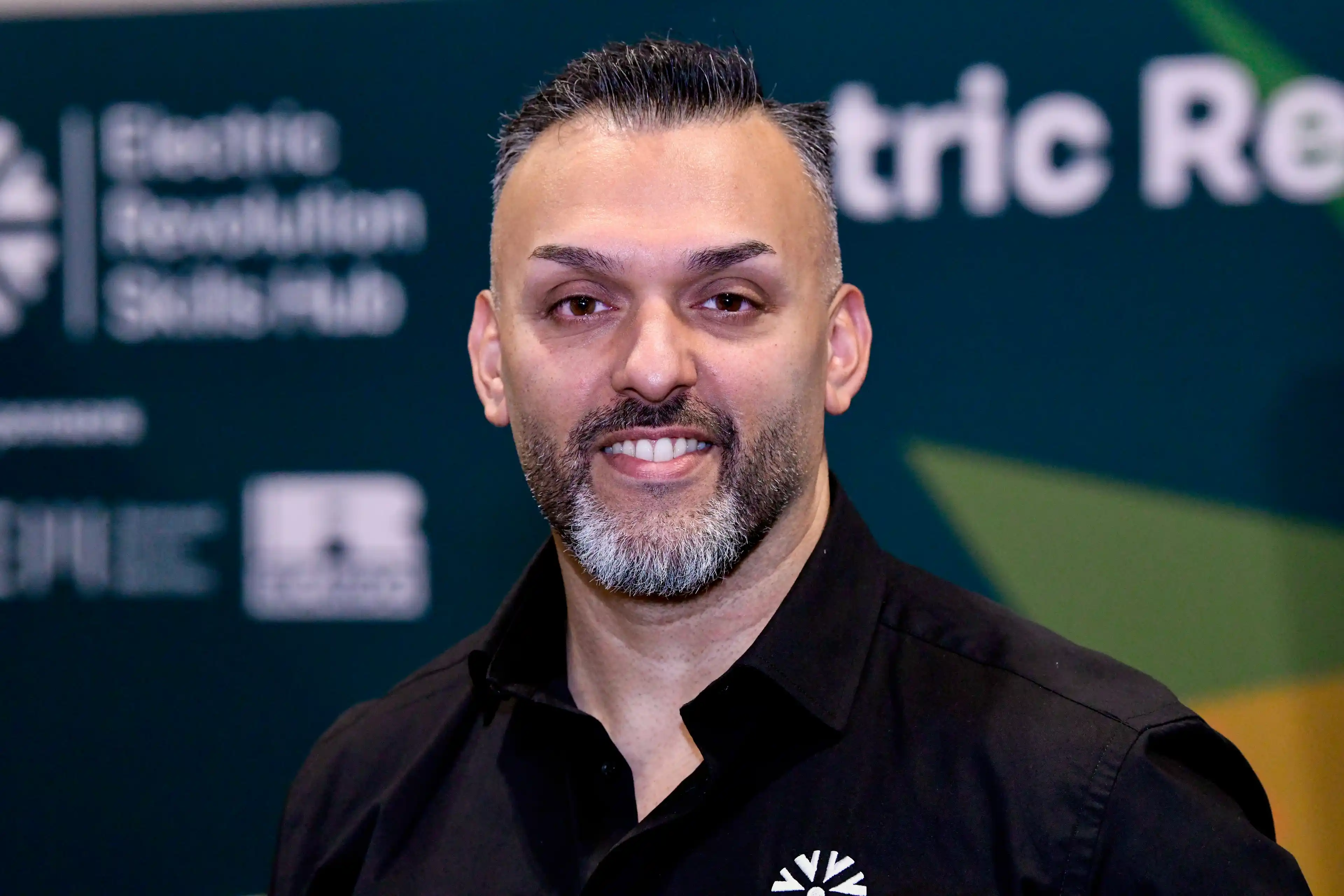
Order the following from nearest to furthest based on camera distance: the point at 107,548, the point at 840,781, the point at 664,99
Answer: the point at 840,781 → the point at 664,99 → the point at 107,548

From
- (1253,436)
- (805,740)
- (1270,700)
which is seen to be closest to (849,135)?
(1253,436)

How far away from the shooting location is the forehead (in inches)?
49.2

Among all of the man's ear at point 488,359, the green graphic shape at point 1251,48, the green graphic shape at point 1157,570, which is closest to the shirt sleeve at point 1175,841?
the man's ear at point 488,359

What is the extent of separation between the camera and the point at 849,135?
7.19 feet

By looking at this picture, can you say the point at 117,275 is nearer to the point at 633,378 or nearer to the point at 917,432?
the point at 917,432

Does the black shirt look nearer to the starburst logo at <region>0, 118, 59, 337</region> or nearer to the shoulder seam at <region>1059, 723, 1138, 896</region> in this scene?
the shoulder seam at <region>1059, 723, 1138, 896</region>

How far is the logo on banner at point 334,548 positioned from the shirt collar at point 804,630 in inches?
36.0

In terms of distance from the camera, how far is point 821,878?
1.15 metres

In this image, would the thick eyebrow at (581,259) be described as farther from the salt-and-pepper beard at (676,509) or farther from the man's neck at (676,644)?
the man's neck at (676,644)

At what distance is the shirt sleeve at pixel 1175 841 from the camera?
1.05m

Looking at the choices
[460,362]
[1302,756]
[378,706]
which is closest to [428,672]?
[378,706]

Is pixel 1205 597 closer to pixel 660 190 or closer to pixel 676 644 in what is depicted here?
pixel 676 644

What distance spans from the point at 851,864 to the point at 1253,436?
3.97ft

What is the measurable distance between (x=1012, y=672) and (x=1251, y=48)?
1277 millimetres
